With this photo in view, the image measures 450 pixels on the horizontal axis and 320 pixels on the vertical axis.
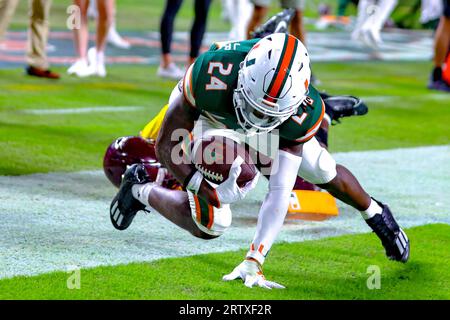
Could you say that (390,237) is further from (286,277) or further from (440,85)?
(440,85)

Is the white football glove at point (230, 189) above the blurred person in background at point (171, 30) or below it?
above

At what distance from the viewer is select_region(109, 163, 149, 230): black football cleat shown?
16.0ft

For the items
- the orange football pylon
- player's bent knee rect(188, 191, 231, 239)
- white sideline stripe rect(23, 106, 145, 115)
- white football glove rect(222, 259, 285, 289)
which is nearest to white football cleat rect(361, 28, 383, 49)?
white sideline stripe rect(23, 106, 145, 115)

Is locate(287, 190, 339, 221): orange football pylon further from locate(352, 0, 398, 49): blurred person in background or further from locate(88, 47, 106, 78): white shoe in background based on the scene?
locate(352, 0, 398, 49): blurred person in background

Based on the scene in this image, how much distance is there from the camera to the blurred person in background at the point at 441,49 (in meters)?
10.0

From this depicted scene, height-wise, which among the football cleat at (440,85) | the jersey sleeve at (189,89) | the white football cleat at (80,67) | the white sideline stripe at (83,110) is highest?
the jersey sleeve at (189,89)

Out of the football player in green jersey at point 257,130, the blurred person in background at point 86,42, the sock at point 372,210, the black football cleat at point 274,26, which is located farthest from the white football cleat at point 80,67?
the sock at point 372,210

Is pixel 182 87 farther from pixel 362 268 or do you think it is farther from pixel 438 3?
pixel 438 3

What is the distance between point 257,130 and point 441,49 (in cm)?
632

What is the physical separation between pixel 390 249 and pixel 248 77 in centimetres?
119

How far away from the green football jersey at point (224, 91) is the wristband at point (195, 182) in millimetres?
295

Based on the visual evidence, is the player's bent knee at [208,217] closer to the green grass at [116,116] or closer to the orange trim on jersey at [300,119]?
the orange trim on jersey at [300,119]

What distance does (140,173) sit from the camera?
502cm
